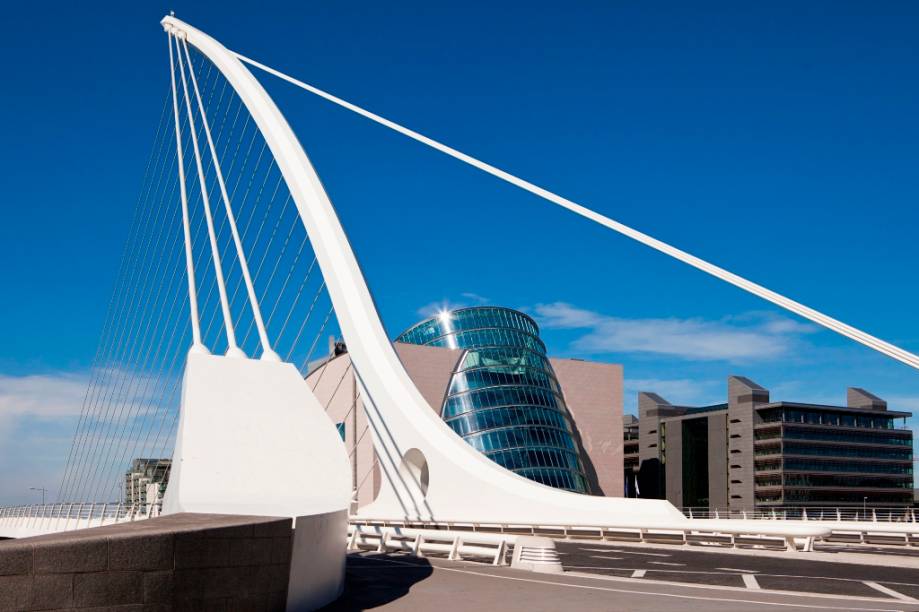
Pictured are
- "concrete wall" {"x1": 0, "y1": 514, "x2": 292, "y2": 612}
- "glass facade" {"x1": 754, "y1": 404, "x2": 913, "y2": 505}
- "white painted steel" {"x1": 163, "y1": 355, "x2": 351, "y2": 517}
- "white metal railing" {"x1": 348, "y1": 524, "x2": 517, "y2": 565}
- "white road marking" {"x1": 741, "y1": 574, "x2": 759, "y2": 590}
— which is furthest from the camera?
"glass facade" {"x1": 754, "y1": 404, "x2": 913, "y2": 505}

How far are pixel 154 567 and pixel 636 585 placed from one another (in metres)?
8.85

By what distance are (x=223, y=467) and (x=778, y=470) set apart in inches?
3731

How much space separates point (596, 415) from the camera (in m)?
72.1

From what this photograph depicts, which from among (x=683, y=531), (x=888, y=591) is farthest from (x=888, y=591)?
(x=683, y=531)

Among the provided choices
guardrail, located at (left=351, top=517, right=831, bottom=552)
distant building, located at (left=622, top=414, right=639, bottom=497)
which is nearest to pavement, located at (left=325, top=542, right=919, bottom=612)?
guardrail, located at (left=351, top=517, right=831, bottom=552)

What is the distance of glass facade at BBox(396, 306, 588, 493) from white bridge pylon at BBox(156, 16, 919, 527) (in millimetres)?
27090

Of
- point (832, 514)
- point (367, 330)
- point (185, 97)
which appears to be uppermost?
point (185, 97)

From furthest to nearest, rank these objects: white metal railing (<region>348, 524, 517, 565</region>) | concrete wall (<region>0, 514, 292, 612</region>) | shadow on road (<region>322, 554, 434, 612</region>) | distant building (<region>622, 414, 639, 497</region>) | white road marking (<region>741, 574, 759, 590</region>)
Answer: distant building (<region>622, 414, 639, 497</region>), white metal railing (<region>348, 524, 517, 565</region>), white road marking (<region>741, 574, 759, 590</region>), shadow on road (<region>322, 554, 434, 612</region>), concrete wall (<region>0, 514, 292, 612</region>)

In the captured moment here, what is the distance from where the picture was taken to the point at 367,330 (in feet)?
106

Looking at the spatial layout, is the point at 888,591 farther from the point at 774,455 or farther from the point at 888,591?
the point at 774,455

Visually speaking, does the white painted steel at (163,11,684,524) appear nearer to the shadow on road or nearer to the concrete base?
the shadow on road

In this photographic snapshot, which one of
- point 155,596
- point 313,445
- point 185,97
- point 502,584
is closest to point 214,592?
point 155,596

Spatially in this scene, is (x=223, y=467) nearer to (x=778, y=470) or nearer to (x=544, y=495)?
(x=544, y=495)

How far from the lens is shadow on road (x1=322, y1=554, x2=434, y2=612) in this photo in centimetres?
1298
